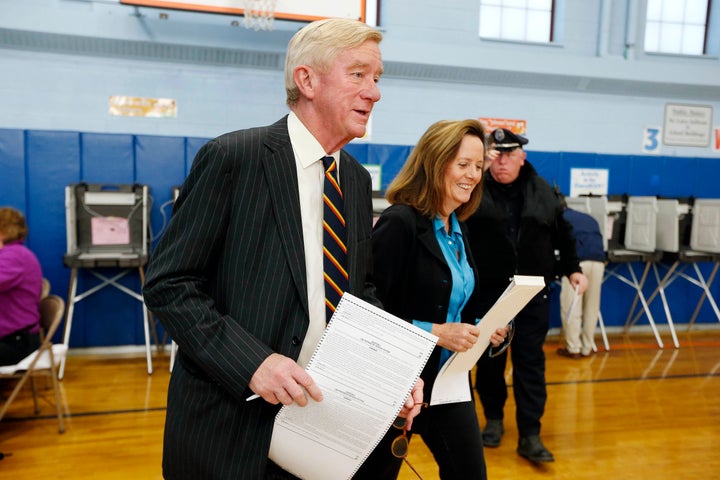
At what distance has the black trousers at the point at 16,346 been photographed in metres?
3.44

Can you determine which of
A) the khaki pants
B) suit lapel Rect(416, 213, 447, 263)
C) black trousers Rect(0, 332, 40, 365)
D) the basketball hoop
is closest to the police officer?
suit lapel Rect(416, 213, 447, 263)

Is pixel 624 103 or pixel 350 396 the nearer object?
pixel 350 396

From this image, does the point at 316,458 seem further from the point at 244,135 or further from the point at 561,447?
the point at 561,447

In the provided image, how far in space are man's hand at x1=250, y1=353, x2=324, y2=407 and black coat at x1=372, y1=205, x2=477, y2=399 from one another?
875 mm

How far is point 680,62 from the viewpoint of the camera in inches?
268

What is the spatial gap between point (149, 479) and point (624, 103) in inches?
245

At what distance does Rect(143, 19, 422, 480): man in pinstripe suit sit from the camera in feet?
3.48

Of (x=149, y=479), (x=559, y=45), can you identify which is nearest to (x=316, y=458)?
(x=149, y=479)

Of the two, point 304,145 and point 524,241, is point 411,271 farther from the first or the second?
point 524,241

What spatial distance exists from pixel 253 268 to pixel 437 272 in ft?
3.05

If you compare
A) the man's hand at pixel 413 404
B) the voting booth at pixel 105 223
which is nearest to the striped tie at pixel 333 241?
the man's hand at pixel 413 404

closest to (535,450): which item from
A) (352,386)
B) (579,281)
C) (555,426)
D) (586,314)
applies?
(555,426)

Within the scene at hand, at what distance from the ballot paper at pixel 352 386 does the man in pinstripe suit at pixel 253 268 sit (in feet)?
0.14

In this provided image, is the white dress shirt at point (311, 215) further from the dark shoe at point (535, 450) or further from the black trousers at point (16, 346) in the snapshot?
the black trousers at point (16, 346)
